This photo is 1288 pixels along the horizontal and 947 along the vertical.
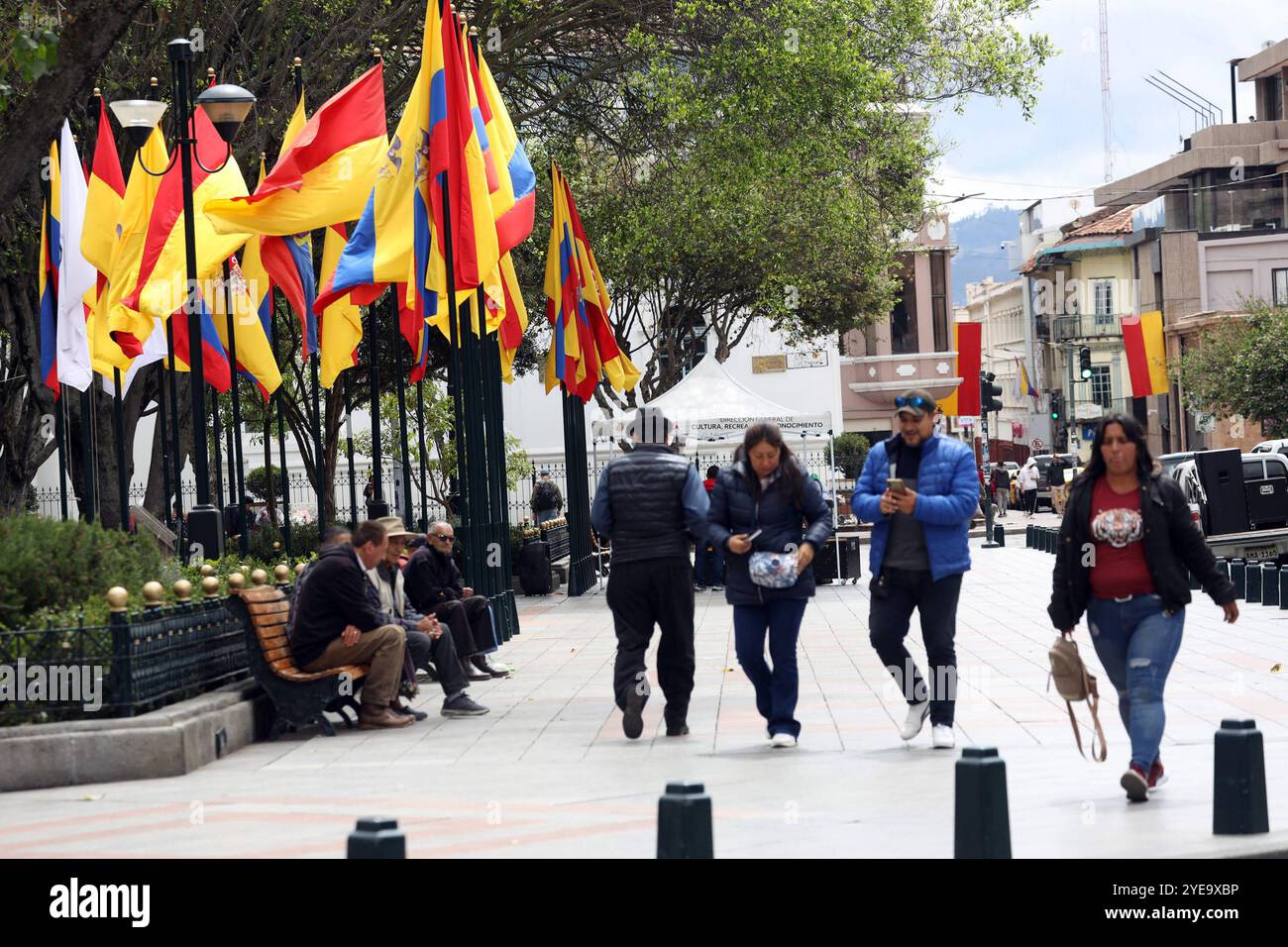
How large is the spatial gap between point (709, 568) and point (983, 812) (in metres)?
19.5

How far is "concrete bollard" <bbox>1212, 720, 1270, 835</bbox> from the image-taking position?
23.1 feet

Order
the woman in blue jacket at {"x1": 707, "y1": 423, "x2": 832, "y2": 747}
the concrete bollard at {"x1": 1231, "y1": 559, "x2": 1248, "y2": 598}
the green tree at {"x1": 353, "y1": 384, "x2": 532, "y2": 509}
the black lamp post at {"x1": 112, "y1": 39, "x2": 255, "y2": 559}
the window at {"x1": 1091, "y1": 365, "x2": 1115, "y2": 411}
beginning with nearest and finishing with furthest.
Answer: the woman in blue jacket at {"x1": 707, "y1": 423, "x2": 832, "y2": 747} → the black lamp post at {"x1": 112, "y1": 39, "x2": 255, "y2": 559} → the concrete bollard at {"x1": 1231, "y1": 559, "x2": 1248, "y2": 598} → the green tree at {"x1": 353, "y1": 384, "x2": 532, "y2": 509} → the window at {"x1": 1091, "y1": 365, "x2": 1115, "y2": 411}

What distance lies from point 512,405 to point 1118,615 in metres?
47.9

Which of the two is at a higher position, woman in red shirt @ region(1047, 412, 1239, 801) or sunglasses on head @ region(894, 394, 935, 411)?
sunglasses on head @ region(894, 394, 935, 411)

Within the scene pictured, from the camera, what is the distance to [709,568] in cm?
2592

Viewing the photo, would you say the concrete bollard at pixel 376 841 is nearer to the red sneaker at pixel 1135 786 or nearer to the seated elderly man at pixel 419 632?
the red sneaker at pixel 1135 786

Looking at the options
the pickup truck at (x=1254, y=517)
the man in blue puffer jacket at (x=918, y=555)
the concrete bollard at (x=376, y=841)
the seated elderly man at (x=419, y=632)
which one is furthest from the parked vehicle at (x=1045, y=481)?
the concrete bollard at (x=376, y=841)

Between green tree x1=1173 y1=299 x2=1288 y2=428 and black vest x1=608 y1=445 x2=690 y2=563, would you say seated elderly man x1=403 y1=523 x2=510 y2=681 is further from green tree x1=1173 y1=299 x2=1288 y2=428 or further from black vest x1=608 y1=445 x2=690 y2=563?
green tree x1=1173 y1=299 x2=1288 y2=428

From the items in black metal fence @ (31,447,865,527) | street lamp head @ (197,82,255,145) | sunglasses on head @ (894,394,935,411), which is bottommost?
black metal fence @ (31,447,865,527)

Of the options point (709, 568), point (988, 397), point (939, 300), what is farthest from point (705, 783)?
point (939, 300)

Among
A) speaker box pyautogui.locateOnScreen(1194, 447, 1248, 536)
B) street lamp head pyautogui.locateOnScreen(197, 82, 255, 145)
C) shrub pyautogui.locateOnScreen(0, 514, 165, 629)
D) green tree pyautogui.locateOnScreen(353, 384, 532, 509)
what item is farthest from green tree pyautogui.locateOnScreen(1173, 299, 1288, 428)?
shrub pyautogui.locateOnScreen(0, 514, 165, 629)

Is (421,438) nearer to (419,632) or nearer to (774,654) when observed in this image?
(419,632)

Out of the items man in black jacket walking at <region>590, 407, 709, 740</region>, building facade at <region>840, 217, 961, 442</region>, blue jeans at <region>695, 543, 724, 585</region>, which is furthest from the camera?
building facade at <region>840, 217, 961, 442</region>

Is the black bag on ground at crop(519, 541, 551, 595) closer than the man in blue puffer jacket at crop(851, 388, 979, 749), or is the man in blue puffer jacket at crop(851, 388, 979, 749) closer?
the man in blue puffer jacket at crop(851, 388, 979, 749)
